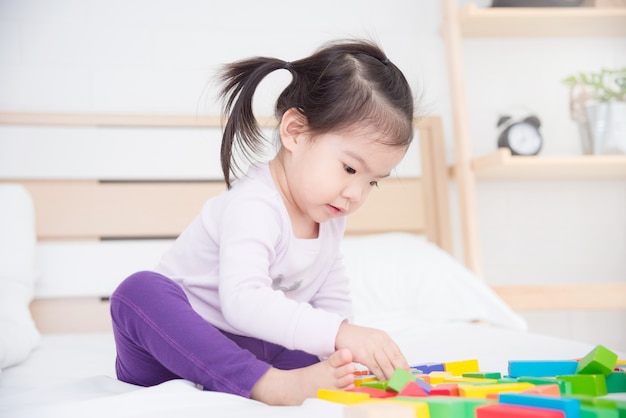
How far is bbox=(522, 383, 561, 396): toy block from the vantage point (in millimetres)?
627

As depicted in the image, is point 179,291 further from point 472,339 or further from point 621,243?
point 621,243

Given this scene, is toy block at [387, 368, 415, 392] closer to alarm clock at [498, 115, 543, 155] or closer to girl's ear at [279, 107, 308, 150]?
girl's ear at [279, 107, 308, 150]

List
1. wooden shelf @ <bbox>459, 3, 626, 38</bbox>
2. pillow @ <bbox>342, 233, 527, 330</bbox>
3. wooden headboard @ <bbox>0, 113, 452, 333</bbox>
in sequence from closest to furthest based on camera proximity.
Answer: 1. pillow @ <bbox>342, 233, 527, 330</bbox>
2. wooden headboard @ <bbox>0, 113, 452, 333</bbox>
3. wooden shelf @ <bbox>459, 3, 626, 38</bbox>

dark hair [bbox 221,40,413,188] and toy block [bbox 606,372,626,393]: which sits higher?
dark hair [bbox 221,40,413,188]

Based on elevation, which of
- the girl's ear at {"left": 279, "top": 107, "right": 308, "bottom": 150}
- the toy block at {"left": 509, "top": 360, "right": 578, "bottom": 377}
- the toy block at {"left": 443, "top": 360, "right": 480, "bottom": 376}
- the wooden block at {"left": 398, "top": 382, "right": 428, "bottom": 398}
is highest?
the girl's ear at {"left": 279, "top": 107, "right": 308, "bottom": 150}

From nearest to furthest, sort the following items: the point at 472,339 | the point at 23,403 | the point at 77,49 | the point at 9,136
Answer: the point at 23,403 < the point at 472,339 < the point at 9,136 < the point at 77,49

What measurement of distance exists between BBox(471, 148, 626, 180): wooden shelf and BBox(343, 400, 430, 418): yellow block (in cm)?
139

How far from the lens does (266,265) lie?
0.91 metres

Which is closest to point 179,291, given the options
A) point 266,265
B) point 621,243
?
point 266,265

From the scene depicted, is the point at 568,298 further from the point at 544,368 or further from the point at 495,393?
the point at 495,393

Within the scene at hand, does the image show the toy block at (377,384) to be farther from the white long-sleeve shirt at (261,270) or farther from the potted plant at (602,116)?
the potted plant at (602,116)

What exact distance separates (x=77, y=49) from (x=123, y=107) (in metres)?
0.19

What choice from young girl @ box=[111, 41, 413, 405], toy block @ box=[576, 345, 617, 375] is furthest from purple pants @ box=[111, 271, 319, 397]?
toy block @ box=[576, 345, 617, 375]

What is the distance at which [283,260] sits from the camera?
1010mm
